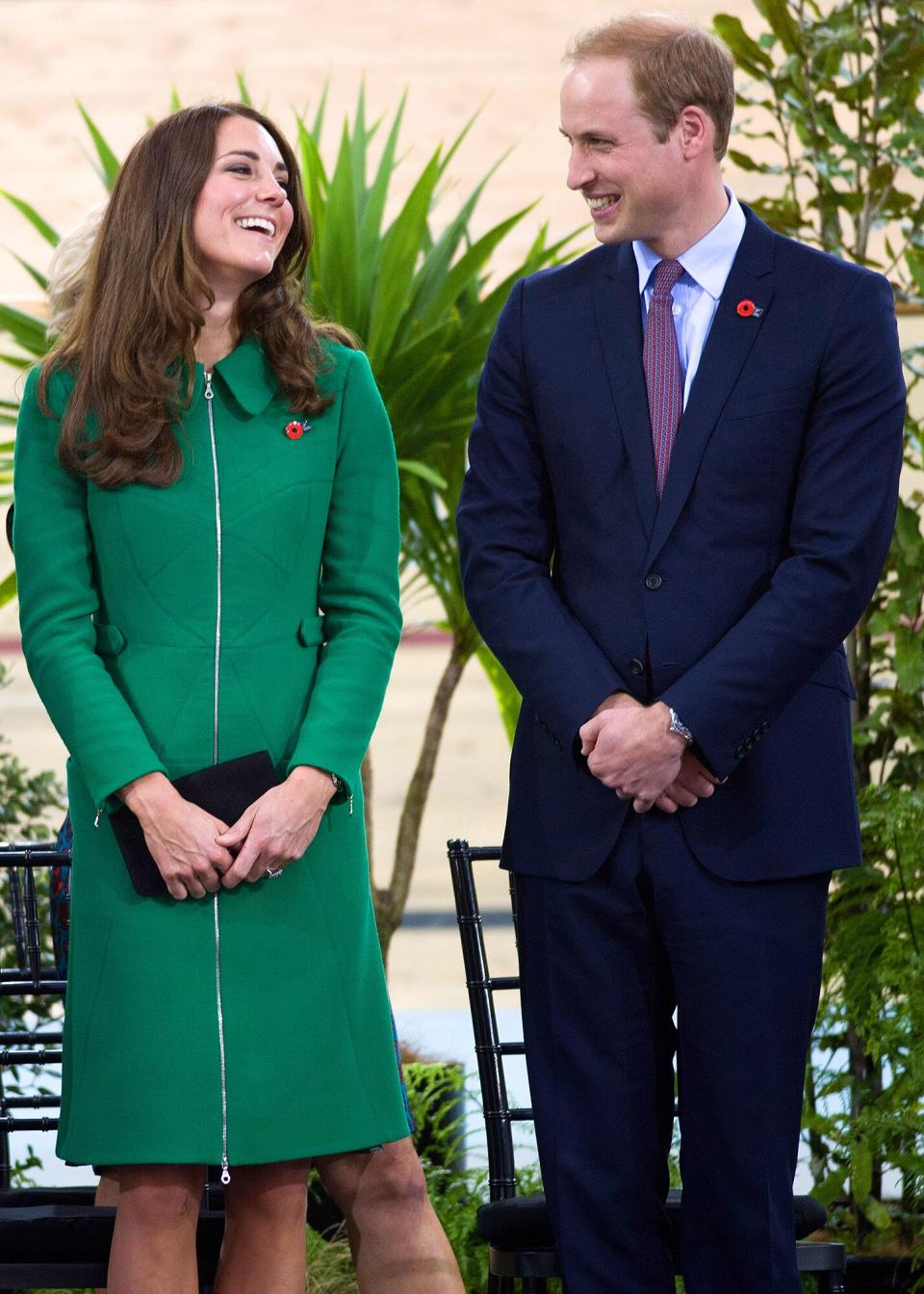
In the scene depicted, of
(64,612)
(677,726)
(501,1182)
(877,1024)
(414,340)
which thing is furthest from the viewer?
(414,340)

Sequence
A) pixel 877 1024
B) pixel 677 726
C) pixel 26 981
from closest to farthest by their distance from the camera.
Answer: pixel 677 726 < pixel 26 981 < pixel 877 1024

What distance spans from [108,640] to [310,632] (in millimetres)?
242

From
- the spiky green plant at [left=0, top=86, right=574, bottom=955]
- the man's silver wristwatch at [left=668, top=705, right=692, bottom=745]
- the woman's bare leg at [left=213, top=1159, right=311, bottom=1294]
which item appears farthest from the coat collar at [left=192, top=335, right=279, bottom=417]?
the spiky green plant at [left=0, top=86, right=574, bottom=955]

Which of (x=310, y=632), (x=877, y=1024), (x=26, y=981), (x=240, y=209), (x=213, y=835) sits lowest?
(x=877, y=1024)

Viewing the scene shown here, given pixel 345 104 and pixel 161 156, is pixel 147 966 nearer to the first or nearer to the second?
pixel 161 156

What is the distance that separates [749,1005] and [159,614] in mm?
828

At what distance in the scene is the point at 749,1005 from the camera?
6.58 ft

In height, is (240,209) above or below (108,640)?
above

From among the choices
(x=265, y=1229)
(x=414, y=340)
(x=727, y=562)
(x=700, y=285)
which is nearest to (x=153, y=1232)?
(x=265, y=1229)

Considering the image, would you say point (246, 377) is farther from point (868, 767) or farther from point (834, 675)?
point (868, 767)

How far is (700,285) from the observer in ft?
7.04

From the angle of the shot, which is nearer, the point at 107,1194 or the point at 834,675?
the point at 834,675

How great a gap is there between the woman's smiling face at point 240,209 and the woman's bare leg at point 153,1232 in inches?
42.8

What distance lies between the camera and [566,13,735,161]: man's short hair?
2092 millimetres
